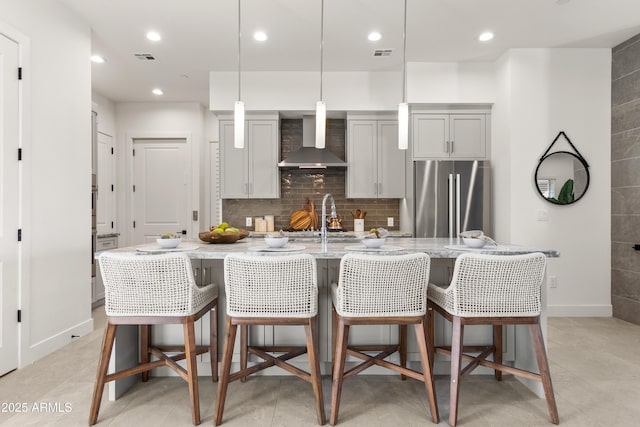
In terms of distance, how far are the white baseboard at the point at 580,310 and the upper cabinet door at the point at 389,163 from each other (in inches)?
82.4

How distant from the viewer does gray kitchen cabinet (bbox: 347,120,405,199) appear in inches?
181

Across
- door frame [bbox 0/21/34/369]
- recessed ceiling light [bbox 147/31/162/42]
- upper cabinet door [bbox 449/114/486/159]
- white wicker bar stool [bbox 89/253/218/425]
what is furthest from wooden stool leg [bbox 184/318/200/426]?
upper cabinet door [bbox 449/114/486/159]

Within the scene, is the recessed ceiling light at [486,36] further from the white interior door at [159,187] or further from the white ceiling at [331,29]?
the white interior door at [159,187]

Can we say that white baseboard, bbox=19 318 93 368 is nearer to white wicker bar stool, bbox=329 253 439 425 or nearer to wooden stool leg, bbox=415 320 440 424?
white wicker bar stool, bbox=329 253 439 425

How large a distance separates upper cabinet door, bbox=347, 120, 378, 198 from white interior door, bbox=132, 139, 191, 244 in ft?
8.89

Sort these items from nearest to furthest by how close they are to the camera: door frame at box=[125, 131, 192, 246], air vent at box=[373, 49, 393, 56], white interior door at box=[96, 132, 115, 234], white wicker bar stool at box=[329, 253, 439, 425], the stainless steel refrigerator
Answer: white wicker bar stool at box=[329, 253, 439, 425], air vent at box=[373, 49, 393, 56], the stainless steel refrigerator, white interior door at box=[96, 132, 115, 234], door frame at box=[125, 131, 192, 246]

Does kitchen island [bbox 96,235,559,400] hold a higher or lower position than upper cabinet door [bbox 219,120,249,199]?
lower

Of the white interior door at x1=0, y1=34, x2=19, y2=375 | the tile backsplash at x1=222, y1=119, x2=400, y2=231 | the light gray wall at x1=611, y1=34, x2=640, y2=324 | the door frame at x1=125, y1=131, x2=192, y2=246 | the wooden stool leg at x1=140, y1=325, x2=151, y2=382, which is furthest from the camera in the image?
the door frame at x1=125, y1=131, x2=192, y2=246

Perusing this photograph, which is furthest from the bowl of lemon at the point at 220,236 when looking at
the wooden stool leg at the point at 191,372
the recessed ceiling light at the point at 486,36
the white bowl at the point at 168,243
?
the recessed ceiling light at the point at 486,36

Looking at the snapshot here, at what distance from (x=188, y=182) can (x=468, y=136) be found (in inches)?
162

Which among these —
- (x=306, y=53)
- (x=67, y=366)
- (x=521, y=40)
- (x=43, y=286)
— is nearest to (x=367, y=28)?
(x=306, y=53)

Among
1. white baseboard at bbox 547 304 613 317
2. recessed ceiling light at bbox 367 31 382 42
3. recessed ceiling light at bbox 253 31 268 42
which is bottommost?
white baseboard at bbox 547 304 613 317

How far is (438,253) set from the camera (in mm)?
2107

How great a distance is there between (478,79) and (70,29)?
4228mm
